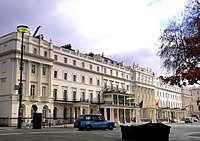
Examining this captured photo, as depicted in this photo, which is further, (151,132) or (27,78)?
(27,78)

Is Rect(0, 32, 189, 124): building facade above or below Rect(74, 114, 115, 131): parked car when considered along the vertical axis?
above

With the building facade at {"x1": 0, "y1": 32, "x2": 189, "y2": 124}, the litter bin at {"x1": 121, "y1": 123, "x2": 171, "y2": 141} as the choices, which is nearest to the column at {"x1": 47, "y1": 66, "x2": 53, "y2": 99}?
the building facade at {"x1": 0, "y1": 32, "x2": 189, "y2": 124}

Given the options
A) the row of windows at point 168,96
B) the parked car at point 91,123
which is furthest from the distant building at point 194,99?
the parked car at point 91,123

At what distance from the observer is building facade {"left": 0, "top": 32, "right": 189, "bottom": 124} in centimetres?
4894

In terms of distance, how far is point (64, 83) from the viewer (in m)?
58.9

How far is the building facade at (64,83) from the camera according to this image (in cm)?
4894

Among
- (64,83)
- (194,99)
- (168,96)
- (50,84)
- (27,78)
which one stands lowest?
(194,99)

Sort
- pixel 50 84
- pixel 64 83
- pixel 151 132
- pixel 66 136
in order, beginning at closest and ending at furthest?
1. pixel 151 132
2. pixel 66 136
3. pixel 50 84
4. pixel 64 83

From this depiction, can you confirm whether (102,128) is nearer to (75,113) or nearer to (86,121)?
(86,121)

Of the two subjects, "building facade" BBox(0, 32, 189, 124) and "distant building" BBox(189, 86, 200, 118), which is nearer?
"building facade" BBox(0, 32, 189, 124)

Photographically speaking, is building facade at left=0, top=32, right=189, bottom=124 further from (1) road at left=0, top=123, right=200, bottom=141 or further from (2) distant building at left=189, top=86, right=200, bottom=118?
(2) distant building at left=189, top=86, right=200, bottom=118

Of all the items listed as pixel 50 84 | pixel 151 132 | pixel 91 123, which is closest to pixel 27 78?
pixel 50 84

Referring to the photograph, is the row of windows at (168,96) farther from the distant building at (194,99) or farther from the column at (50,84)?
the column at (50,84)

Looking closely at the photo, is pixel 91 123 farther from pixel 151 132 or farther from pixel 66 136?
pixel 151 132
